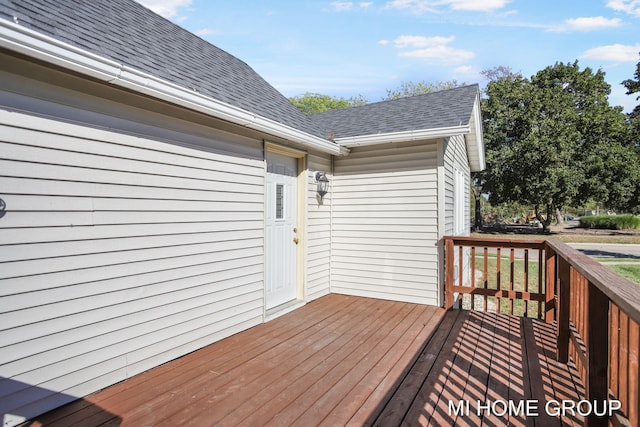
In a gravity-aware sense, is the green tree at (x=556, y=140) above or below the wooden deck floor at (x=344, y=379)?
above

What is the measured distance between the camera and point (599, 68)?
19453 mm

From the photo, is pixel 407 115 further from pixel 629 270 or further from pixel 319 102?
pixel 319 102

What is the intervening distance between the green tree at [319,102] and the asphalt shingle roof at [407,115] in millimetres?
20318

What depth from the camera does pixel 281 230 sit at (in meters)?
4.59

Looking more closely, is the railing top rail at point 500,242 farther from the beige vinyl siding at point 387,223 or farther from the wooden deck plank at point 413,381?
the wooden deck plank at point 413,381

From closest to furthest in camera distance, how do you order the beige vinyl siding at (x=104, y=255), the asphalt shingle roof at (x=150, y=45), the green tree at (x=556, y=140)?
the beige vinyl siding at (x=104, y=255) < the asphalt shingle roof at (x=150, y=45) < the green tree at (x=556, y=140)

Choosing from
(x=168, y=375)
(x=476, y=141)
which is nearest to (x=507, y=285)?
(x=476, y=141)

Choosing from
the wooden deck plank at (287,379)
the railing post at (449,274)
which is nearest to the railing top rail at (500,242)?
the railing post at (449,274)

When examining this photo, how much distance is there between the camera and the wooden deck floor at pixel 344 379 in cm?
225

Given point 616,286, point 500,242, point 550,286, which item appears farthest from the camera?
point 500,242

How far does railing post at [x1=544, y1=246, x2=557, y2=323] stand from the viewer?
3793 mm

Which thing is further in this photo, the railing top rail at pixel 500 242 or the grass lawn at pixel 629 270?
the grass lawn at pixel 629 270

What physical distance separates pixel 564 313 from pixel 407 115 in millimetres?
3523

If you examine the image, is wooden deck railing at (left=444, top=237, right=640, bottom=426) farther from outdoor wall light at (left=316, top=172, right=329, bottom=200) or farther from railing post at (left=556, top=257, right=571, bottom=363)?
outdoor wall light at (left=316, top=172, right=329, bottom=200)
